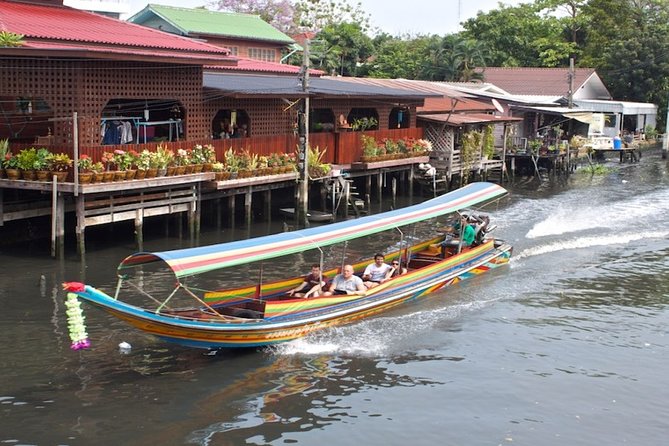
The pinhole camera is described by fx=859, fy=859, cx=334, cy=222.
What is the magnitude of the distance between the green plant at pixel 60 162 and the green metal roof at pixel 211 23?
21.4 metres

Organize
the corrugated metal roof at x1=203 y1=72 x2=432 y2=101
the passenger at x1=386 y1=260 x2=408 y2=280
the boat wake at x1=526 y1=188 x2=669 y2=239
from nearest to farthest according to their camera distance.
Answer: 1. the passenger at x1=386 y1=260 x2=408 y2=280
2. the corrugated metal roof at x1=203 y1=72 x2=432 y2=101
3. the boat wake at x1=526 y1=188 x2=669 y2=239

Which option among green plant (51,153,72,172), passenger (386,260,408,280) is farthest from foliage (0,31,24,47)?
passenger (386,260,408,280)

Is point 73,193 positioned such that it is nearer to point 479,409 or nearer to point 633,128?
point 479,409

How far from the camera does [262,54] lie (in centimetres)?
4650

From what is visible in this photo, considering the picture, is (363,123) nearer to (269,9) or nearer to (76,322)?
(76,322)

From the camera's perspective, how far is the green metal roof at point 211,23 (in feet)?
139

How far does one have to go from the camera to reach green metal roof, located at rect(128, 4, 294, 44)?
42438mm

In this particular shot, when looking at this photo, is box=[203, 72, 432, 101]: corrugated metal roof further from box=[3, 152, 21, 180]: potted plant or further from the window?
the window

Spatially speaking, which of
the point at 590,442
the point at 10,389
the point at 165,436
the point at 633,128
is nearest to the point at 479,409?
the point at 590,442

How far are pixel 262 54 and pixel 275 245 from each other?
32.2 meters

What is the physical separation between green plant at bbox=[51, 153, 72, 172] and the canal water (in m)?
2.36

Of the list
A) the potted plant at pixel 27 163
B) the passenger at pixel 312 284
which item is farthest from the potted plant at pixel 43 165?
the passenger at pixel 312 284

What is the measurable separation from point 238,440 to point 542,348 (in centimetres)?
693

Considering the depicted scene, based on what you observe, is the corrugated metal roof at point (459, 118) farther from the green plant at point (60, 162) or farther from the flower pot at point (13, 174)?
the flower pot at point (13, 174)
